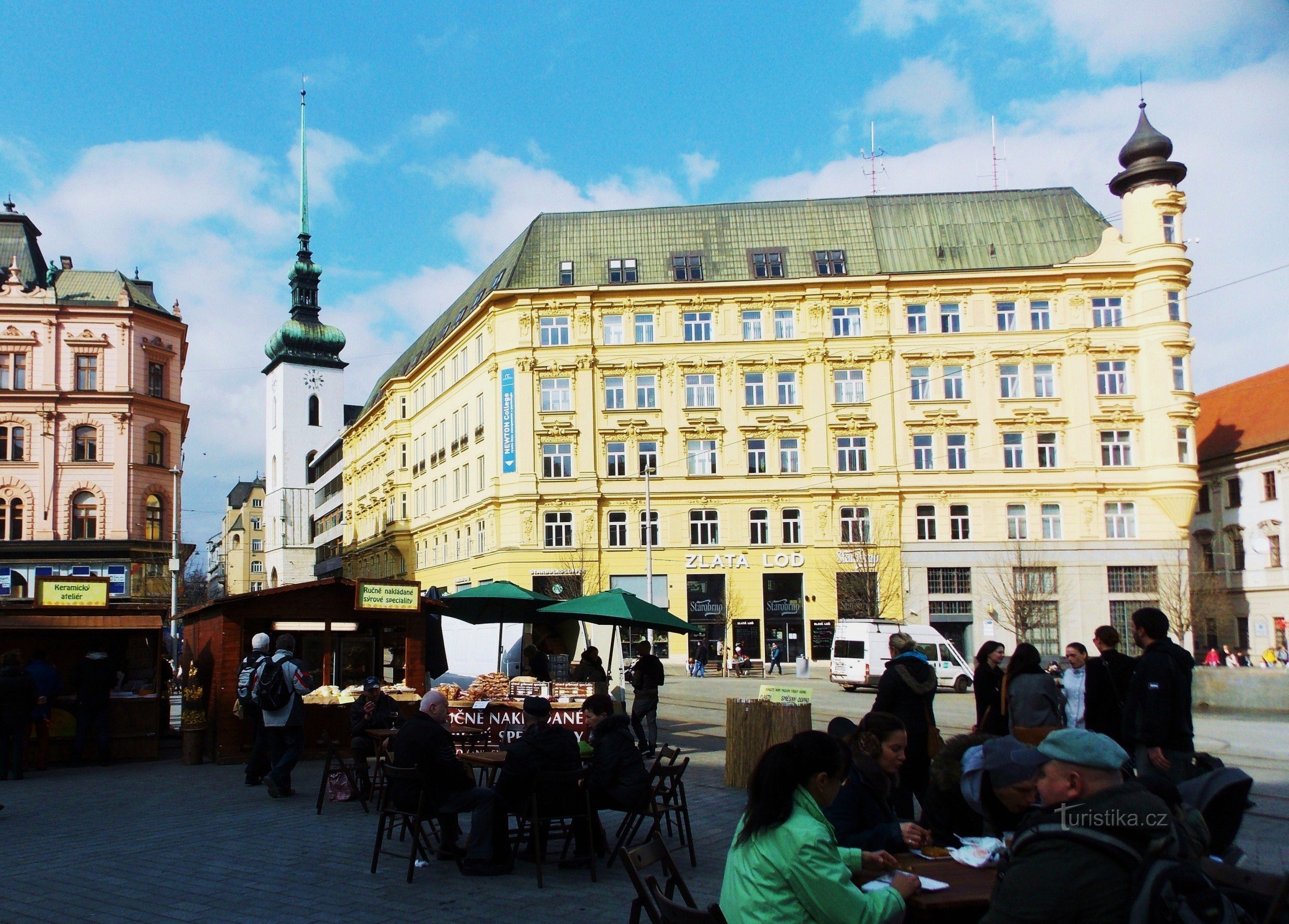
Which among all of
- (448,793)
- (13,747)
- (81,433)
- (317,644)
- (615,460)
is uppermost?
(81,433)

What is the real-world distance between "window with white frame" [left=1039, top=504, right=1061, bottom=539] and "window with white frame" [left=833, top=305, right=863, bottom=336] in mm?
11155

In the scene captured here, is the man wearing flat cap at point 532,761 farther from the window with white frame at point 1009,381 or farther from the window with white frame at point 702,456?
the window with white frame at point 1009,381

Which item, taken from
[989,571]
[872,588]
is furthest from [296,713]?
[989,571]

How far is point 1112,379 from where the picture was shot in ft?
163

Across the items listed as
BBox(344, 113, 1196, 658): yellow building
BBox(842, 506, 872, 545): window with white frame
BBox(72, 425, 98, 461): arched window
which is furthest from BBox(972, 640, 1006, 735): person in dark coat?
BBox(72, 425, 98, 461): arched window

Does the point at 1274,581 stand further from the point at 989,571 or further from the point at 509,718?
the point at 509,718

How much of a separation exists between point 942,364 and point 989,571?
9.19m

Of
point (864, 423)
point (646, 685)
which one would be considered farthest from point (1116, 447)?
point (646, 685)

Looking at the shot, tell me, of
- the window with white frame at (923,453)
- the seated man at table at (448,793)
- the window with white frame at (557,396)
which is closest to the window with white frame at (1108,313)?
the window with white frame at (923,453)

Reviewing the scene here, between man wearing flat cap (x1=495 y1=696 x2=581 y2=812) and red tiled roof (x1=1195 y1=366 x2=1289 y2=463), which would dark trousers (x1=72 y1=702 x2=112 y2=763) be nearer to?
man wearing flat cap (x1=495 y1=696 x2=581 y2=812)

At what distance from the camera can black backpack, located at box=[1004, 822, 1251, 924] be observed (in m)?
3.70

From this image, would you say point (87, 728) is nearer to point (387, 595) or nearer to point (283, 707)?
point (387, 595)

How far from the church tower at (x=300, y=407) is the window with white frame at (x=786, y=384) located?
213 ft

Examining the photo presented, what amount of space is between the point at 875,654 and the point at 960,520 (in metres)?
15.7
